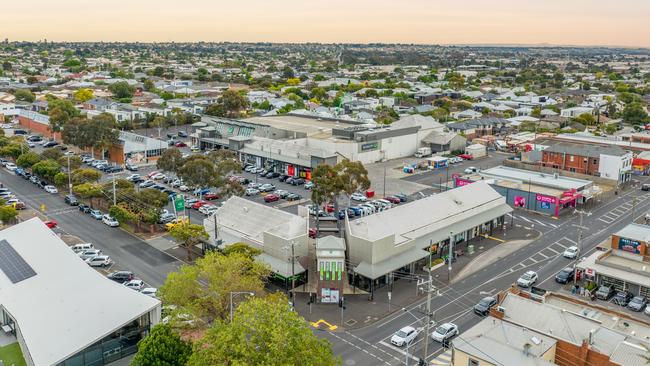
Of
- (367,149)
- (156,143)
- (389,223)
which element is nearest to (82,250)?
(389,223)

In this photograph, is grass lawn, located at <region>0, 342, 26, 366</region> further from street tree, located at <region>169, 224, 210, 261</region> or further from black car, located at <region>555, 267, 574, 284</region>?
black car, located at <region>555, 267, 574, 284</region>

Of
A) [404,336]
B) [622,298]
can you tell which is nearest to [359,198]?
[622,298]

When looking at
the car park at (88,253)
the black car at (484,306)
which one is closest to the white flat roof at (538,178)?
the black car at (484,306)

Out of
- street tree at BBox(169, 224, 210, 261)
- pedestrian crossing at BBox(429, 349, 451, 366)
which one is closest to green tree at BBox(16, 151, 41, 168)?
street tree at BBox(169, 224, 210, 261)

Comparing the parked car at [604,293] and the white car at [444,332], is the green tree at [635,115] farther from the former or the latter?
the white car at [444,332]

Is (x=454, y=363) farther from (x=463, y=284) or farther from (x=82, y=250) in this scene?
(x=82, y=250)

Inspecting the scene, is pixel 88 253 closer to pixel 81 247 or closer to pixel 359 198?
pixel 81 247
